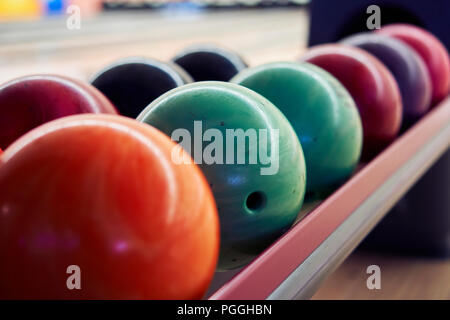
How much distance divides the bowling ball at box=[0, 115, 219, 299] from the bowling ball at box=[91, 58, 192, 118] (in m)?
0.61

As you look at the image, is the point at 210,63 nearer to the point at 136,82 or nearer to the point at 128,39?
the point at 136,82

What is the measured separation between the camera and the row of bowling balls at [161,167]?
0.71 meters

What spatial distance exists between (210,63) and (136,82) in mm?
286

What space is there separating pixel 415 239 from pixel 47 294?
6.91ft

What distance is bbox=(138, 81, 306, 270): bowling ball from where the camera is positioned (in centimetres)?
97

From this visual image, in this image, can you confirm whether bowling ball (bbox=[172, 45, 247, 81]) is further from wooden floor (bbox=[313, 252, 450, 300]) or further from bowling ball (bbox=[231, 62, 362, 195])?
wooden floor (bbox=[313, 252, 450, 300])

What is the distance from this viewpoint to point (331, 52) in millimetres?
1675

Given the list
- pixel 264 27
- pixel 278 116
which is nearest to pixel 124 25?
pixel 264 27

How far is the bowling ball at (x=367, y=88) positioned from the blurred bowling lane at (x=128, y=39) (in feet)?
10.8

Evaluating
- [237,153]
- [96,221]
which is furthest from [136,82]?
[96,221]

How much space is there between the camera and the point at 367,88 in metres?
1.63

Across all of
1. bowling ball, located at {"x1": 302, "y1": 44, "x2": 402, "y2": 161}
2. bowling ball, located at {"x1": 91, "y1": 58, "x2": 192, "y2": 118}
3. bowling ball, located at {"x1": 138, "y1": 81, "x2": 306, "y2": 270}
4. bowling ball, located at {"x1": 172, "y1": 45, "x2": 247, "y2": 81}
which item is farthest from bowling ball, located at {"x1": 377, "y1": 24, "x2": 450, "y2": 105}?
bowling ball, located at {"x1": 138, "y1": 81, "x2": 306, "y2": 270}

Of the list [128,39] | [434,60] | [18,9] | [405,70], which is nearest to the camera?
[405,70]
